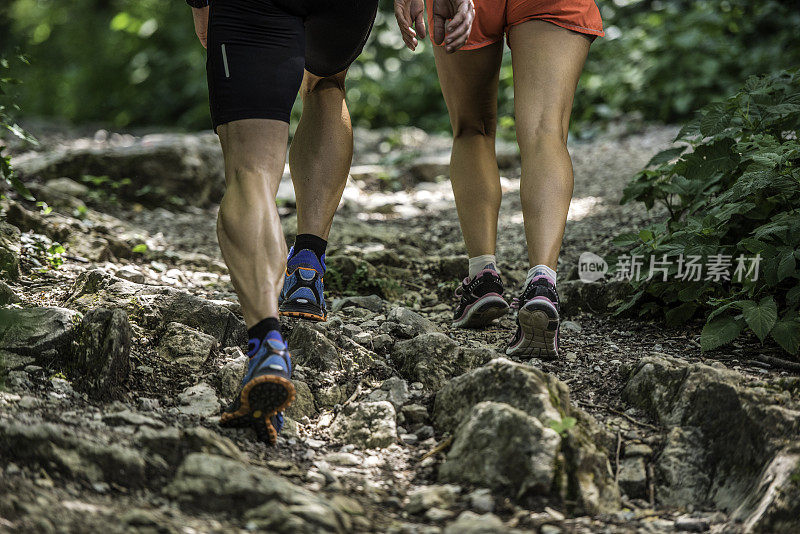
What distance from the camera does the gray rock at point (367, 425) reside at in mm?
2066

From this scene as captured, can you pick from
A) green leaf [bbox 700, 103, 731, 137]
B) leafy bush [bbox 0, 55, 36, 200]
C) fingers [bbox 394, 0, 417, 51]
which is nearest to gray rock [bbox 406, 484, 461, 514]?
fingers [bbox 394, 0, 417, 51]

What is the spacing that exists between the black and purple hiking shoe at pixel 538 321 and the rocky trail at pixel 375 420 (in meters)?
0.07

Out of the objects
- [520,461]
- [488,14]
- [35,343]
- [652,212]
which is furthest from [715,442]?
[652,212]

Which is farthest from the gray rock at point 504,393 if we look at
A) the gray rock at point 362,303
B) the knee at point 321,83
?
the knee at point 321,83

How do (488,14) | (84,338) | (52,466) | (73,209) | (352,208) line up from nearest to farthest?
(52,466) < (84,338) < (488,14) < (73,209) < (352,208)

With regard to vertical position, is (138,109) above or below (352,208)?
above

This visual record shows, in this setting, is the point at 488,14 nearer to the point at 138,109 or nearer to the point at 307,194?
the point at 307,194

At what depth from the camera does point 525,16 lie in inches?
102

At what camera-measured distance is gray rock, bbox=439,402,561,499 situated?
1.75 m

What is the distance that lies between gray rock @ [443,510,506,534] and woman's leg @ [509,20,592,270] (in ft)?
3.61

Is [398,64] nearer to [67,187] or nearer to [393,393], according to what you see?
[67,187]

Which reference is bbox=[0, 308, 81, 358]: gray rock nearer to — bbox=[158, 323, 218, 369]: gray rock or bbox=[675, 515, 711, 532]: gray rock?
bbox=[158, 323, 218, 369]: gray rock

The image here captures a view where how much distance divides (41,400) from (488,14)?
75.7 inches

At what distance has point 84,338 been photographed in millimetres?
2211
